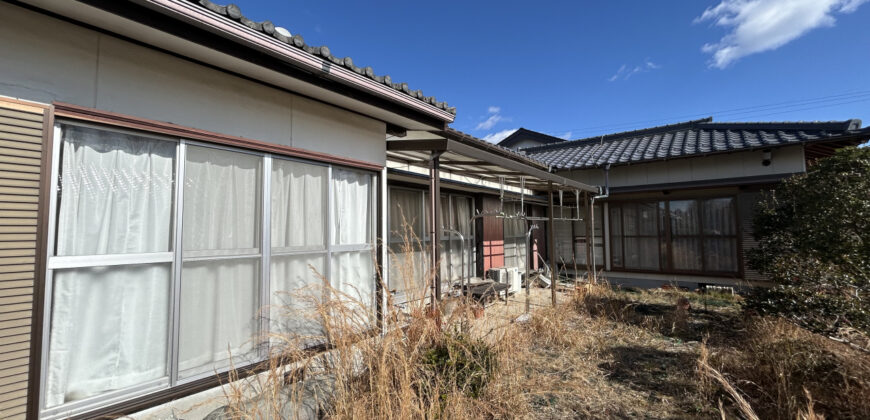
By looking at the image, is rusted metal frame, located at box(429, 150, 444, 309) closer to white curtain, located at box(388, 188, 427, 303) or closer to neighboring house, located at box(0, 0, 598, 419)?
neighboring house, located at box(0, 0, 598, 419)

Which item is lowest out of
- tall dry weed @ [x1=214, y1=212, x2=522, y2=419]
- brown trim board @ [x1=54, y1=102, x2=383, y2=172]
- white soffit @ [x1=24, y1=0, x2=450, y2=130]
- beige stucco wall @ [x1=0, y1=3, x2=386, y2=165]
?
tall dry weed @ [x1=214, y1=212, x2=522, y2=419]

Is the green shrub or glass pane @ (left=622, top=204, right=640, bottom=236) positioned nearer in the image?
the green shrub

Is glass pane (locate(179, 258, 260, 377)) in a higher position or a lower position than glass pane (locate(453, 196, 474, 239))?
lower

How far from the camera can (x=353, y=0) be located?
647cm

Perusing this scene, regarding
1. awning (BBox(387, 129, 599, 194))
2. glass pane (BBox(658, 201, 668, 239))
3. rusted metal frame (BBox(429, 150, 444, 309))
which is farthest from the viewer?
glass pane (BBox(658, 201, 668, 239))

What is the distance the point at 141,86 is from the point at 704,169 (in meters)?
9.85

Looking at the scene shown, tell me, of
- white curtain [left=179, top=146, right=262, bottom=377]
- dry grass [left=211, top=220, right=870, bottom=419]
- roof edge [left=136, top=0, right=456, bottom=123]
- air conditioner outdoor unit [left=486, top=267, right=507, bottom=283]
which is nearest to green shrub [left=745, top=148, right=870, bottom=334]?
dry grass [left=211, top=220, right=870, bottom=419]

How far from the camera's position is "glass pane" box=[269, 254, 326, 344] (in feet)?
9.73

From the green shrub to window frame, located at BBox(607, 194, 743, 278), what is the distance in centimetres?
359

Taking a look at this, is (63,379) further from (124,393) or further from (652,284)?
(652,284)

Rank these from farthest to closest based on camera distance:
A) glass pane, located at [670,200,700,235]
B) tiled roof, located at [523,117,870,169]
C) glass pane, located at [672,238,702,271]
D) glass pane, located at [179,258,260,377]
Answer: glass pane, located at [670,200,700,235]
glass pane, located at [672,238,702,271]
tiled roof, located at [523,117,870,169]
glass pane, located at [179,258,260,377]

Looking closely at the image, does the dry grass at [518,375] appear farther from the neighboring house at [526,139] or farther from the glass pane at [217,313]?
the neighboring house at [526,139]

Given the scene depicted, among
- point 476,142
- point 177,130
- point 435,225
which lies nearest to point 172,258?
point 177,130

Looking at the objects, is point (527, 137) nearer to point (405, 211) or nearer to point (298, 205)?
point (405, 211)
